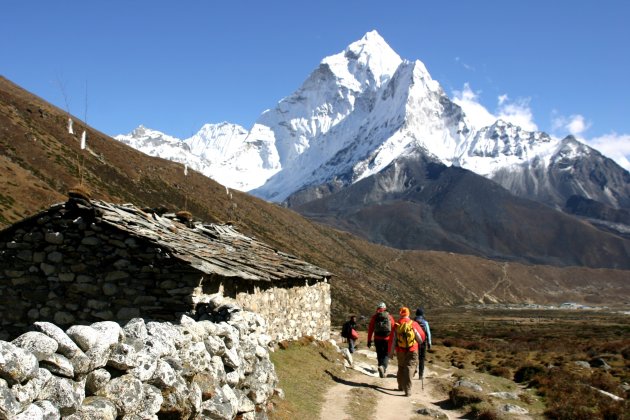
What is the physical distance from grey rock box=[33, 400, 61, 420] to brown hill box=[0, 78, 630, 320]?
27.5 metres

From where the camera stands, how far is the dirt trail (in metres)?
12.8

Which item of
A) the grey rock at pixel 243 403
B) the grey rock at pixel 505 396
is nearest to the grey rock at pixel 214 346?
the grey rock at pixel 243 403

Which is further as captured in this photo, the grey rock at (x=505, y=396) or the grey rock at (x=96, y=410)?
the grey rock at (x=505, y=396)

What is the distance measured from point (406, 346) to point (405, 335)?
0.27 meters

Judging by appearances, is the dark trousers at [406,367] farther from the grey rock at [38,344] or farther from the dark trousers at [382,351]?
the grey rock at [38,344]

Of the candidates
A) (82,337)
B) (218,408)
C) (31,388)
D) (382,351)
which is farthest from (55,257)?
(382,351)

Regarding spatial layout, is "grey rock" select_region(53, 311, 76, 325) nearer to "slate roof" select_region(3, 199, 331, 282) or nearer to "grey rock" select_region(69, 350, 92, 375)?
"slate roof" select_region(3, 199, 331, 282)

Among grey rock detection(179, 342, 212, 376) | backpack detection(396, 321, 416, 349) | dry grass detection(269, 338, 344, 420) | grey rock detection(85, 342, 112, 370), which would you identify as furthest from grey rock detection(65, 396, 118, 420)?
backpack detection(396, 321, 416, 349)

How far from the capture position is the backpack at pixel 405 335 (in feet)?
49.0

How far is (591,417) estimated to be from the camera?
14250 millimetres

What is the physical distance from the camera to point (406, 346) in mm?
14883

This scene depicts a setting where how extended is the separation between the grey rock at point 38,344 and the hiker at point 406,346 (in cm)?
1060

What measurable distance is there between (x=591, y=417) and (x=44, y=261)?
12.9m

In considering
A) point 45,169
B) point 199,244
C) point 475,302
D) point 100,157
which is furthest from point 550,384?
point 475,302
